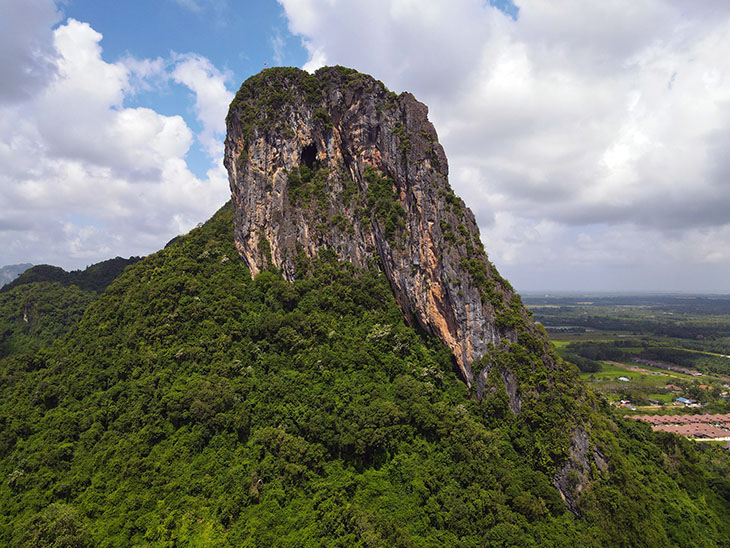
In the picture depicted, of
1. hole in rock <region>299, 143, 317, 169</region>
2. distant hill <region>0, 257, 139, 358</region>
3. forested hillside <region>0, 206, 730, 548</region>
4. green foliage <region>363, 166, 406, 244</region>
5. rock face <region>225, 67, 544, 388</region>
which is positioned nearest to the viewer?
forested hillside <region>0, 206, 730, 548</region>

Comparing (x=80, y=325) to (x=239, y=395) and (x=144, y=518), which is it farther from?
(x=144, y=518)

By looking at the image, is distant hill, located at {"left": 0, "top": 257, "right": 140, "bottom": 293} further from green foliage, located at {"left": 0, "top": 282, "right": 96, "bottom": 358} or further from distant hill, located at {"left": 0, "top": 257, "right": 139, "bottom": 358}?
green foliage, located at {"left": 0, "top": 282, "right": 96, "bottom": 358}

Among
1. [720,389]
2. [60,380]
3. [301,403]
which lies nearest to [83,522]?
[301,403]

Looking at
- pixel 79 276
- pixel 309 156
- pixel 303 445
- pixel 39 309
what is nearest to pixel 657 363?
pixel 309 156

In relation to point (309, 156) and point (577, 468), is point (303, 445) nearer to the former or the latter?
point (577, 468)

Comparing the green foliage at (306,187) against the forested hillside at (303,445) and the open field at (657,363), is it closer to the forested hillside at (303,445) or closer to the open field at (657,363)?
the forested hillside at (303,445)

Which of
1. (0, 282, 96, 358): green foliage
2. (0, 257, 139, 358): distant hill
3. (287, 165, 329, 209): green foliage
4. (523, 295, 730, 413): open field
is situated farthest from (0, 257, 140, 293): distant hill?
(523, 295, 730, 413): open field

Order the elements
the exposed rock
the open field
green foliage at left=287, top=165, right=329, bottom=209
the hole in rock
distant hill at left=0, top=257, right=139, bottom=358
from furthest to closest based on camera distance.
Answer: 1. the open field
2. distant hill at left=0, top=257, right=139, bottom=358
3. the hole in rock
4. green foliage at left=287, top=165, right=329, bottom=209
5. the exposed rock

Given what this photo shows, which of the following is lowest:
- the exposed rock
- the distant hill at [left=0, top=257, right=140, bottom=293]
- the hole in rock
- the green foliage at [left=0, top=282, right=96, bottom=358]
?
the exposed rock

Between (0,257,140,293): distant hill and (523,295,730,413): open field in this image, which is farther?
(523,295,730,413): open field
